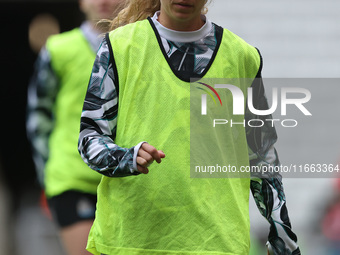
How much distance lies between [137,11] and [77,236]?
6.19 ft

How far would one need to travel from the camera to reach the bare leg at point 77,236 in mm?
5312

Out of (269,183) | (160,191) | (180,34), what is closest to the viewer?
(160,191)

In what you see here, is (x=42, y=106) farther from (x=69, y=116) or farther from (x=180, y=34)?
(x=180, y=34)

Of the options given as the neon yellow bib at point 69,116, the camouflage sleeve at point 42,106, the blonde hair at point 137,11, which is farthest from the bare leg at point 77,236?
the blonde hair at point 137,11

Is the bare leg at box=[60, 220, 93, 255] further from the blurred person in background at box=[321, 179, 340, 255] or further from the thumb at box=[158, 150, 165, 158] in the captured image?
the blurred person in background at box=[321, 179, 340, 255]

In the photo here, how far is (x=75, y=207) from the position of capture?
539 cm

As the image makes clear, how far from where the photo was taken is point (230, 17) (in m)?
9.94

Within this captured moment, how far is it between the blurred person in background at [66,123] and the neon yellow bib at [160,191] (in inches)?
73.8

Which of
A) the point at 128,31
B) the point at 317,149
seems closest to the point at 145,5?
the point at 128,31

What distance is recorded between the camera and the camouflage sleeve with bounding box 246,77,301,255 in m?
3.59

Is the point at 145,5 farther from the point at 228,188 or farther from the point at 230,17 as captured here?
the point at 230,17

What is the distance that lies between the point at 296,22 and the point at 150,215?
6.90m

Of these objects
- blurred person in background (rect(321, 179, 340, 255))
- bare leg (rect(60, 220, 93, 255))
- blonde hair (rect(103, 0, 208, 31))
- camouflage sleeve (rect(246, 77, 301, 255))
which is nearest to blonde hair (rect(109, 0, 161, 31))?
blonde hair (rect(103, 0, 208, 31))

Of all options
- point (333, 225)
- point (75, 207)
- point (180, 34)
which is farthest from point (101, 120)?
point (333, 225)
